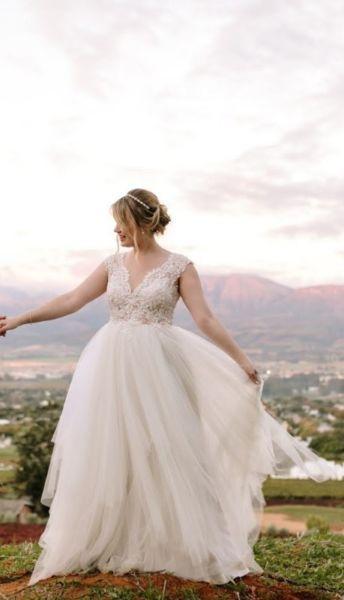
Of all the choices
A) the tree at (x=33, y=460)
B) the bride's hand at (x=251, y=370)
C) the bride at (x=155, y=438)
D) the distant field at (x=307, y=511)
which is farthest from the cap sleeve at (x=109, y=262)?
the tree at (x=33, y=460)

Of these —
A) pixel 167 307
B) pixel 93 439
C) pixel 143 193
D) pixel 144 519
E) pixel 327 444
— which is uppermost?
pixel 143 193

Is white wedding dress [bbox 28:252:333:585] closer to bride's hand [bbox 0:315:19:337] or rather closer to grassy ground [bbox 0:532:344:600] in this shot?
grassy ground [bbox 0:532:344:600]

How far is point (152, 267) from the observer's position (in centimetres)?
588

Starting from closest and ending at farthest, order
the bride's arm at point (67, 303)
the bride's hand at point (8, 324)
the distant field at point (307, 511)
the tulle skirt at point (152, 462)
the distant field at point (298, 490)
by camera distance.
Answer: the tulle skirt at point (152, 462) → the bride's arm at point (67, 303) → the bride's hand at point (8, 324) → the distant field at point (307, 511) → the distant field at point (298, 490)

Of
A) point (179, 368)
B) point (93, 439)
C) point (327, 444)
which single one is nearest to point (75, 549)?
point (93, 439)

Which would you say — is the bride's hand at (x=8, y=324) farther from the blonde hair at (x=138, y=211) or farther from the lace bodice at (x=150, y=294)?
the blonde hair at (x=138, y=211)

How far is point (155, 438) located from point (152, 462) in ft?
0.64

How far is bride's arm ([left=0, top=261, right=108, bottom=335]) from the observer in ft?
20.2

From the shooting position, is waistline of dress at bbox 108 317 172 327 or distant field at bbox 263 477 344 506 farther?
distant field at bbox 263 477 344 506

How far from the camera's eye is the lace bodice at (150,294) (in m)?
5.76

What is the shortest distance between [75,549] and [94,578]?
0.29m

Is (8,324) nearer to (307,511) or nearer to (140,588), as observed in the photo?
(140,588)

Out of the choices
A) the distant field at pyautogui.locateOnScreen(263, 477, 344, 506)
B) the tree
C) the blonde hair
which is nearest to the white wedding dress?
the blonde hair

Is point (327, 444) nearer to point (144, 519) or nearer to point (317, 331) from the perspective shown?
point (144, 519)
